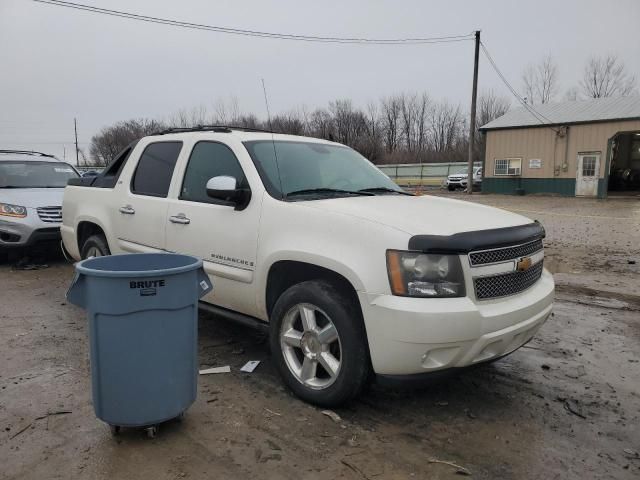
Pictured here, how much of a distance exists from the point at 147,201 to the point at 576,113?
90.8ft

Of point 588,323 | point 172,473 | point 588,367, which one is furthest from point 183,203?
point 588,323

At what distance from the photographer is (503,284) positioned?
Result: 315 cm

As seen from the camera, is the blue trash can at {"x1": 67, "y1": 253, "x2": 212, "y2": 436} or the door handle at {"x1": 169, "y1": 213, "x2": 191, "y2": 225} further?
the door handle at {"x1": 169, "y1": 213, "x2": 191, "y2": 225}

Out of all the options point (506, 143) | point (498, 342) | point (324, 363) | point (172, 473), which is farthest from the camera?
point (506, 143)

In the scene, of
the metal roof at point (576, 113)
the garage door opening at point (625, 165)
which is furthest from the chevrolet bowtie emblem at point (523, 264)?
the garage door opening at point (625, 165)

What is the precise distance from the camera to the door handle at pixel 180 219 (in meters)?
4.20

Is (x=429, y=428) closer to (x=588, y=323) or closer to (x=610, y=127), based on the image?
(x=588, y=323)

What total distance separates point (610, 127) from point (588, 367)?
24.9 m

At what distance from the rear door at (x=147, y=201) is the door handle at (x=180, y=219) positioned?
0.15m

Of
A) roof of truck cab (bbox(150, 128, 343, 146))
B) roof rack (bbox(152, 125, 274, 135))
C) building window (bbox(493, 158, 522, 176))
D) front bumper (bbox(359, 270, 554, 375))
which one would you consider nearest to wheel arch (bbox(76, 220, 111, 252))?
roof rack (bbox(152, 125, 274, 135))

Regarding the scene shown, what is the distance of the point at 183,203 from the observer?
4305 millimetres

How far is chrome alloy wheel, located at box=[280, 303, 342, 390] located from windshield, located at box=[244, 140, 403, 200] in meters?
0.89

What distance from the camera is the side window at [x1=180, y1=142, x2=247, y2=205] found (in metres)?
4.07

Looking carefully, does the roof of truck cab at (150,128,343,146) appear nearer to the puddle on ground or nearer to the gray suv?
the gray suv
